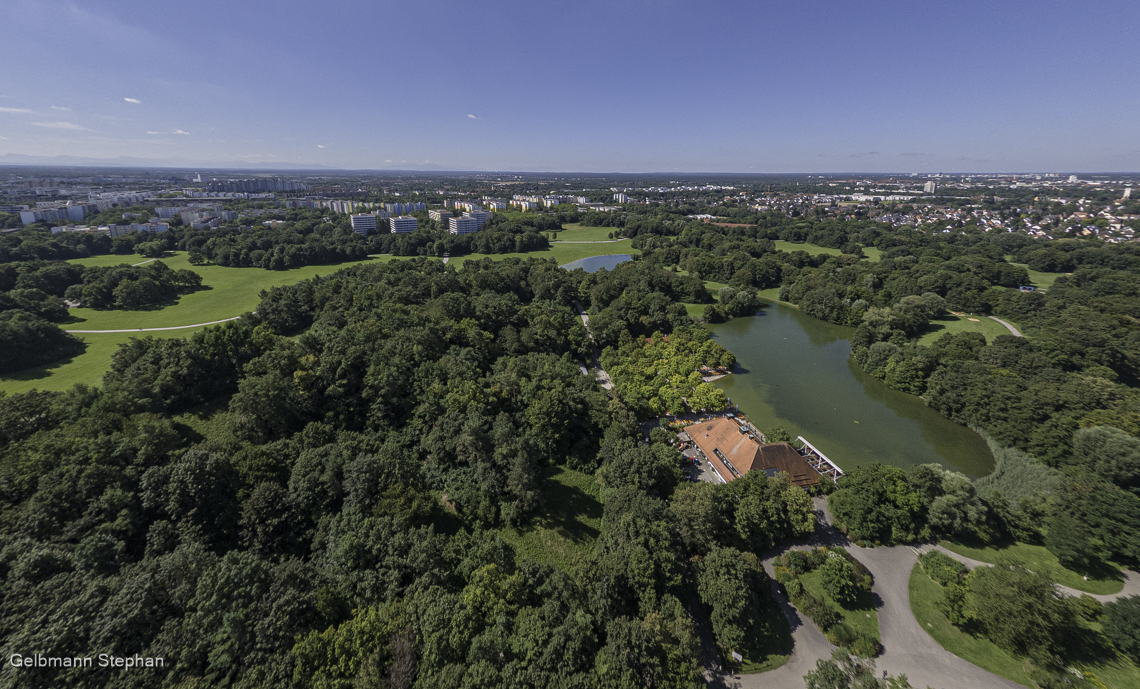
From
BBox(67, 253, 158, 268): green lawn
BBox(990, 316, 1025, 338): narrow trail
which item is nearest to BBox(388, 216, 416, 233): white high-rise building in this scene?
BBox(67, 253, 158, 268): green lawn

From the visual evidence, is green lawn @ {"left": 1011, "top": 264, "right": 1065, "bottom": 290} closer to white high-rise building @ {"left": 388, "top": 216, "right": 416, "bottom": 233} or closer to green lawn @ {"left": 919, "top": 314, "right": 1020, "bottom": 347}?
green lawn @ {"left": 919, "top": 314, "right": 1020, "bottom": 347}

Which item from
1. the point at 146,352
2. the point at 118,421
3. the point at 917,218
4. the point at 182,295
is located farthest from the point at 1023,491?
the point at 917,218

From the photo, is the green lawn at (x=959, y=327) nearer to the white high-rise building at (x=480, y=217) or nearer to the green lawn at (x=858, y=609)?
the green lawn at (x=858, y=609)

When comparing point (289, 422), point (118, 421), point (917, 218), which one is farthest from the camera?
point (917, 218)

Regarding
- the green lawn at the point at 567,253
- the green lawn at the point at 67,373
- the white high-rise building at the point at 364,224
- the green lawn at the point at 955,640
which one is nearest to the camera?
the green lawn at the point at 955,640

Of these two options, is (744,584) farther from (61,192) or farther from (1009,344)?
(61,192)

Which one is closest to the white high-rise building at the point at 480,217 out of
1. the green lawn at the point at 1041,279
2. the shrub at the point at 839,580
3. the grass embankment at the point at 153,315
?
the grass embankment at the point at 153,315
